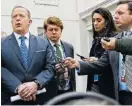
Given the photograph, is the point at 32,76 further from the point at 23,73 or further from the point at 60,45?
the point at 60,45

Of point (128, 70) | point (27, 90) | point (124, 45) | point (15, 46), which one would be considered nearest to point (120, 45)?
point (124, 45)

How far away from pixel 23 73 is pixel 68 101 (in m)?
2.14

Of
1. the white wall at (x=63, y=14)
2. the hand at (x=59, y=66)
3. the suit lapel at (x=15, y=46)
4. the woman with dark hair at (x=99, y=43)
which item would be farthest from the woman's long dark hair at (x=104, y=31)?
the white wall at (x=63, y=14)

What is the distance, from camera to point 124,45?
2.45m

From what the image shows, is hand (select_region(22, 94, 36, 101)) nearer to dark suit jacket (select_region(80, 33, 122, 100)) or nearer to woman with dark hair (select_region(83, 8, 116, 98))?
dark suit jacket (select_region(80, 33, 122, 100))

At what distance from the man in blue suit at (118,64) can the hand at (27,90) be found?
1.18 feet

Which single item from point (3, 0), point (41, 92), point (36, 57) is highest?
point (3, 0)

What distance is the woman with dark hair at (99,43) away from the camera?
3.28 meters

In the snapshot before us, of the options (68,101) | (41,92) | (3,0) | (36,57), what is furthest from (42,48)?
(3,0)

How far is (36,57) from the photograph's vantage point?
3.02 m

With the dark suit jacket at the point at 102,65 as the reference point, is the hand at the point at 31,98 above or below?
below

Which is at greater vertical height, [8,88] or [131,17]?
[131,17]

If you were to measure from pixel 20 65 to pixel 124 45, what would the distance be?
3.08 feet

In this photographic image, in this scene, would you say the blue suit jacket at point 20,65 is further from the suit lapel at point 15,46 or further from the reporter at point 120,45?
the reporter at point 120,45
